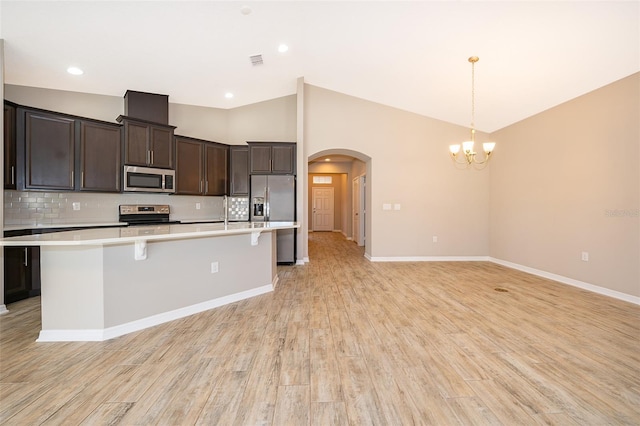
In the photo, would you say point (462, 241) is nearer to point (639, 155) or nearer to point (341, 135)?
point (639, 155)

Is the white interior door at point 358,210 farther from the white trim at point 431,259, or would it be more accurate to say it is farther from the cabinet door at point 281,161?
the cabinet door at point 281,161

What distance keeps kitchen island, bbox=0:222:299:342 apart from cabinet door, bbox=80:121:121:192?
69.9 inches

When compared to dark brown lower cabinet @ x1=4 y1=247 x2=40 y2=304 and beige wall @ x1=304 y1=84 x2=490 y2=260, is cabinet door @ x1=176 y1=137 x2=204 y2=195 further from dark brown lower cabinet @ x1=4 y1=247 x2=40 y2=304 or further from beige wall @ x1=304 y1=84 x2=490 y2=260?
beige wall @ x1=304 y1=84 x2=490 y2=260

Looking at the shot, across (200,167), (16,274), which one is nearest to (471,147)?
(200,167)

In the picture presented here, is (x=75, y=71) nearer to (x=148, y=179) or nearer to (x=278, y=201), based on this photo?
(x=148, y=179)

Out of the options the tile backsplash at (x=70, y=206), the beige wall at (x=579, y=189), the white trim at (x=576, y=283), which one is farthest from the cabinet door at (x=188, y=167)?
the white trim at (x=576, y=283)

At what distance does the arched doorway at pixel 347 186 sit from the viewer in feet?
19.6

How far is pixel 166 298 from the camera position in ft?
9.07

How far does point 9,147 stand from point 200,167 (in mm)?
2399

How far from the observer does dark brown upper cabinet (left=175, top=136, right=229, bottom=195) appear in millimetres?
4920

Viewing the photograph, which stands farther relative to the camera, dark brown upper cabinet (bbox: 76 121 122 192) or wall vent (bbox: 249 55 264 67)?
wall vent (bbox: 249 55 264 67)

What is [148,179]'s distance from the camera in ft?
14.7

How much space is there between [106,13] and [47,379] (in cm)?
345

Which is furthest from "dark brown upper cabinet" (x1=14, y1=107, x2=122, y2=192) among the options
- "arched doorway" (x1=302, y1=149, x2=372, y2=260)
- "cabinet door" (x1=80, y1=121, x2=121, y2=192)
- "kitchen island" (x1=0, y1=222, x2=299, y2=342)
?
"arched doorway" (x1=302, y1=149, x2=372, y2=260)
